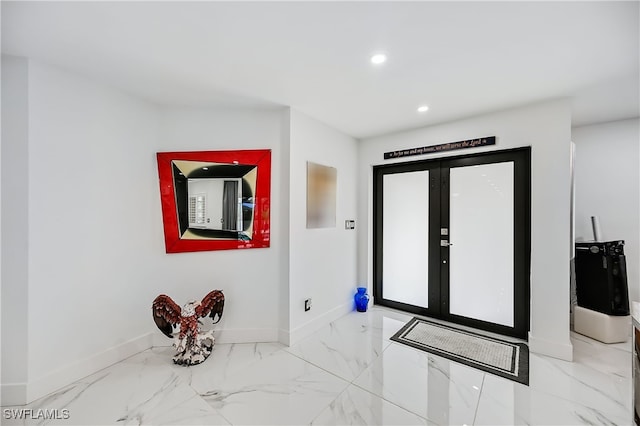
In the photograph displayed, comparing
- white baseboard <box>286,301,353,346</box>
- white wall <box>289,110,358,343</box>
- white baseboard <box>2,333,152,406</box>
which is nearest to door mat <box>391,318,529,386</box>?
white baseboard <box>286,301,353,346</box>

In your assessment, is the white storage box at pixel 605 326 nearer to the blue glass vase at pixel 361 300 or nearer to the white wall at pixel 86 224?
the blue glass vase at pixel 361 300

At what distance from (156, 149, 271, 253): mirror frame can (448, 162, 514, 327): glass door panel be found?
7.53 feet

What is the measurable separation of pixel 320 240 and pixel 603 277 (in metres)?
3.02

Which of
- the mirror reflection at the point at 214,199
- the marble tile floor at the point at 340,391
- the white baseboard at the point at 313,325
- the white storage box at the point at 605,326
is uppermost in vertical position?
the mirror reflection at the point at 214,199

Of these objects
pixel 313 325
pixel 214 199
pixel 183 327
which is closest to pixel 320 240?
pixel 313 325

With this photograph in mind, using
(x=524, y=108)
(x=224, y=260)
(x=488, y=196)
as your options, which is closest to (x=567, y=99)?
(x=524, y=108)

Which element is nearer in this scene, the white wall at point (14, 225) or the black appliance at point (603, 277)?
the white wall at point (14, 225)

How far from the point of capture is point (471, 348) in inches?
99.6

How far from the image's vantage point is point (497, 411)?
1722 millimetres

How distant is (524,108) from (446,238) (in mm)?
1614

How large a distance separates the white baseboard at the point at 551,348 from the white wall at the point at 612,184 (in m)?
1.35

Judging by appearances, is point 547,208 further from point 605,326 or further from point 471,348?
point 471,348

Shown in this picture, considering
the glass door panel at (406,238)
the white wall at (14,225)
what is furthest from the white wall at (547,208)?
the white wall at (14,225)

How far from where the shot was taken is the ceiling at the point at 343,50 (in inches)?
56.1
